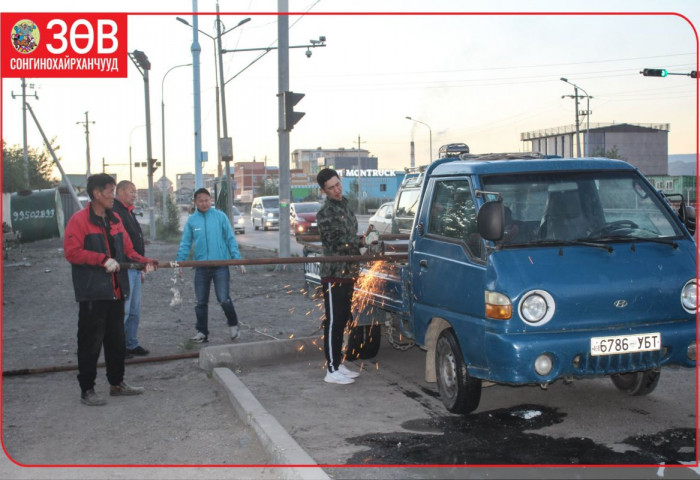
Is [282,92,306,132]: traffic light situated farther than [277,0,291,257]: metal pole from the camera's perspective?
No

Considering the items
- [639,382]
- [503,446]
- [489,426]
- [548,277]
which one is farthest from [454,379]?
[639,382]

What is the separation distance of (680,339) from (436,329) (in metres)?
1.91

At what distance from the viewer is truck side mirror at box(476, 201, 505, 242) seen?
214 inches

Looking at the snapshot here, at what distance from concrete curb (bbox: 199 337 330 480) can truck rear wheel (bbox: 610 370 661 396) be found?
3009mm

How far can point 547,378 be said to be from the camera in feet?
17.3

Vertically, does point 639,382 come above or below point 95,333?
below

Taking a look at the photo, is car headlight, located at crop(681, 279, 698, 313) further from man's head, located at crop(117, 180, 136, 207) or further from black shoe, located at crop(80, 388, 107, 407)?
man's head, located at crop(117, 180, 136, 207)

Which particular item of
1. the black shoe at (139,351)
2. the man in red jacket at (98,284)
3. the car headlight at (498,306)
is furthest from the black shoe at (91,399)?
the car headlight at (498,306)

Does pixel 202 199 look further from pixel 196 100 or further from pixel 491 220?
pixel 196 100

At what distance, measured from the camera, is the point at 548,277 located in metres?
5.35

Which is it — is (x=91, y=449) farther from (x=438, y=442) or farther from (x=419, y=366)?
Answer: (x=419, y=366)

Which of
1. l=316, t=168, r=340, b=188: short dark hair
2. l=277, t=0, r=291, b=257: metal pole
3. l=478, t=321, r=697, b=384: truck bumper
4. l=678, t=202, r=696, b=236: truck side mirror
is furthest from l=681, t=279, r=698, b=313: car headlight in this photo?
l=277, t=0, r=291, b=257: metal pole

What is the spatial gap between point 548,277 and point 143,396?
13.1 feet

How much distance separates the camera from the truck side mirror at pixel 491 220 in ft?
17.9
